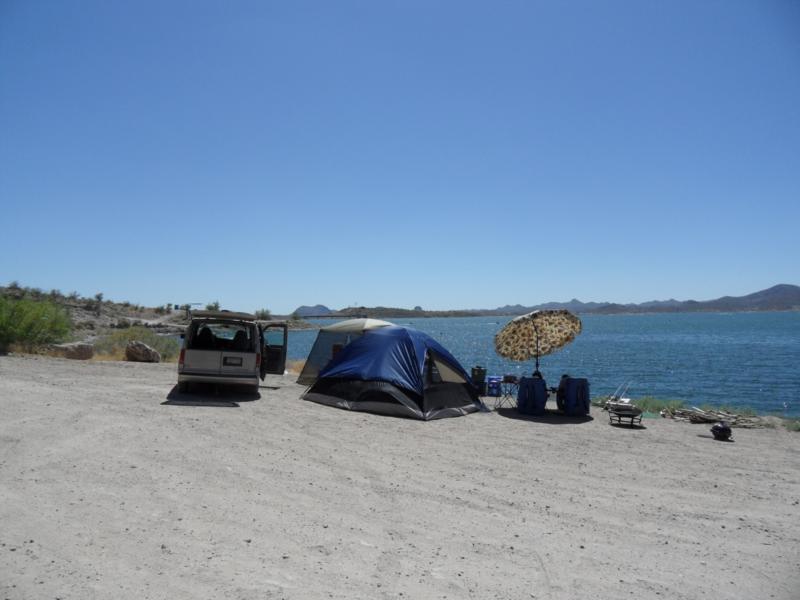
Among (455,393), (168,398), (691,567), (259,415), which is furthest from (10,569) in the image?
(455,393)

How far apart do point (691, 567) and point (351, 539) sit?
9.68ft

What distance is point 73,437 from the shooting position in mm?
8359

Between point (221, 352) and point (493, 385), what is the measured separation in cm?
771

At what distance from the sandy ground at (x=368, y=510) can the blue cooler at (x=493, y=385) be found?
5187mm

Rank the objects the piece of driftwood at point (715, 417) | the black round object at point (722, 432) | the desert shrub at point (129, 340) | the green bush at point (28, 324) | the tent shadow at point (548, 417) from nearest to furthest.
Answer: the black round object at point (722, 432)
the tent shadow at point (548, 417)
the piece of driftwood at point (715, 417)
the green bush at point (28, 324)
the desert shrub at point (129, 340)

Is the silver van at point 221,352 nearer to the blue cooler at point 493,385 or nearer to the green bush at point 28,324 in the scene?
the blue cooler at point 493,385

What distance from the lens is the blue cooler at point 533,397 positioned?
551 inches

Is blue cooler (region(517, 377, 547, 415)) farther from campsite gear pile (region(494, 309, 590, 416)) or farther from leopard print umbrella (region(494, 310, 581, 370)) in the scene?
leopard print umbrella (region(494, 310, 581, 370))

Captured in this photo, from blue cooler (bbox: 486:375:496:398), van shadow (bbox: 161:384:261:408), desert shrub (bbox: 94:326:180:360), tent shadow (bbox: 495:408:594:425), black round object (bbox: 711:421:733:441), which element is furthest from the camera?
desert shrub (bbox: 94:326:180:360)

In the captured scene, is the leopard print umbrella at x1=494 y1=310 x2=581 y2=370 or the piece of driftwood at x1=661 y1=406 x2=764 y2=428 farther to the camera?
the leopard print umbrella at x1=494 y1=310 x2=581 y2=370

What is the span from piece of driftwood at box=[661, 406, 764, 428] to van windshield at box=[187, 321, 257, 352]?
416 inches

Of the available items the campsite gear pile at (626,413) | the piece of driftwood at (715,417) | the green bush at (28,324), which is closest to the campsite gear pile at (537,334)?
the campsite gear pile at (626,413)

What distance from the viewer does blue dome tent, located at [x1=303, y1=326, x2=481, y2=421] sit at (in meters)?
12.6

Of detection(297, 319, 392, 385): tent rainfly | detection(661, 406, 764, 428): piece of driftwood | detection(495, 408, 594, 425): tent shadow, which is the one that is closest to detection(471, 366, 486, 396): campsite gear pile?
detection(495, 408, 594, 425): tent shadow
